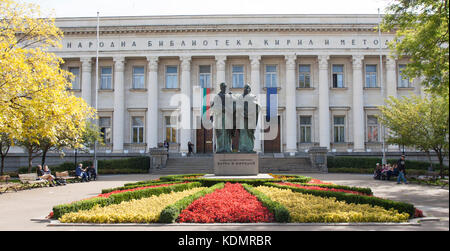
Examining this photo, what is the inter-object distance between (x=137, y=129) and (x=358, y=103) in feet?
75.9

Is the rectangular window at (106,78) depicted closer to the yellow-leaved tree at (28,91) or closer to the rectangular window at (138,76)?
the rectangular window at (138,76)

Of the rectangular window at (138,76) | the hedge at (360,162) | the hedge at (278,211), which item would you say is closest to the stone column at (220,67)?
the rectangular window at (138,76)

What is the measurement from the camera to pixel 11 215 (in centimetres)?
1155

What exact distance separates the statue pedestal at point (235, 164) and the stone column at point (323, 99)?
940 inches

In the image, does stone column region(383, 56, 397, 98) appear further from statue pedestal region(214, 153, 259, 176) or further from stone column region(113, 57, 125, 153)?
statue pedestal region(214, 153, 259, 176)

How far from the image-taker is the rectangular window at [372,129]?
41353 mm

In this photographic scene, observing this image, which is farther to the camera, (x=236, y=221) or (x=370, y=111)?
(x=370, y=111)

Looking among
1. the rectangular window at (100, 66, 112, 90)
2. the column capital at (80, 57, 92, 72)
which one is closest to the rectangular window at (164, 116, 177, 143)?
the rectangular window at (100, 66, 112, 90)

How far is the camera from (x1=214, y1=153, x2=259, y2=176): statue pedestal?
58.8ft

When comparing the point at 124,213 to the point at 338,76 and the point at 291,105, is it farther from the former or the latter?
the point at 338,76
